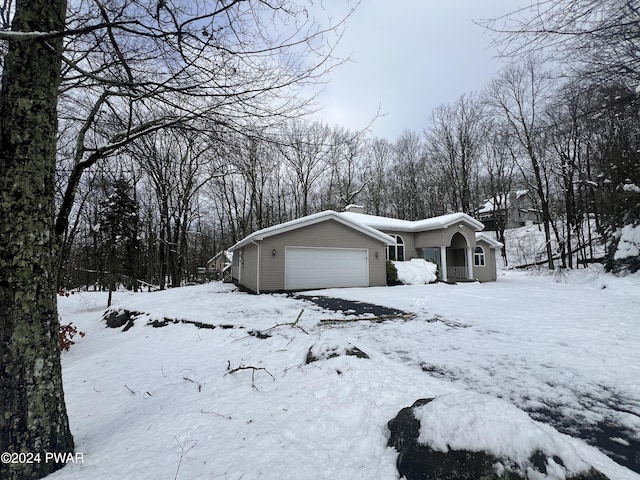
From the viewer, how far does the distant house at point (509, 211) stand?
26.0m

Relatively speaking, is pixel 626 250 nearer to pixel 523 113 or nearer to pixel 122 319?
pixel 523 113

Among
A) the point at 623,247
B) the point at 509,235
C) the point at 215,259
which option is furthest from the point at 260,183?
the point at 509,235

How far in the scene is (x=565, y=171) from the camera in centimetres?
1794

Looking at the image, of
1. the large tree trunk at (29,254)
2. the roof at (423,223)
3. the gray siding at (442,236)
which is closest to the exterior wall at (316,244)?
the roof at (423,223)

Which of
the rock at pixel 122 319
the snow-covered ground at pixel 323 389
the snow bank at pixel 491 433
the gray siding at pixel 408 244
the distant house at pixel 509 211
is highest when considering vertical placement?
the distant house at pixel 509 211

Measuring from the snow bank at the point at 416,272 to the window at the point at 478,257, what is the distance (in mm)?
3696

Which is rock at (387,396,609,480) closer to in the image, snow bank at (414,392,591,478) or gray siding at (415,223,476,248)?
snow bank at (414,392,591,478)

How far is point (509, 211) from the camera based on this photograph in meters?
31.8

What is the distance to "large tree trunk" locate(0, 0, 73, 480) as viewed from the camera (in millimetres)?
1874

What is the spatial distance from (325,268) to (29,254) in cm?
1064

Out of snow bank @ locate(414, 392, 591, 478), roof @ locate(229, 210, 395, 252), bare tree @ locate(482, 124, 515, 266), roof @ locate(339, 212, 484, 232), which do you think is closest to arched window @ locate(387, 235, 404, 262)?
roof @ locate(339, 212, 484, 232)

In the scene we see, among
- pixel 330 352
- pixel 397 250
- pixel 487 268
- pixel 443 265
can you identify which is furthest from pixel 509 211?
pixel 330 352

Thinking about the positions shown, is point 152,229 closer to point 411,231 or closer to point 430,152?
point 411,231

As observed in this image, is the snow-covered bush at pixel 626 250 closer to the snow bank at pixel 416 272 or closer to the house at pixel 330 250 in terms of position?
the house at pixel 330 250
